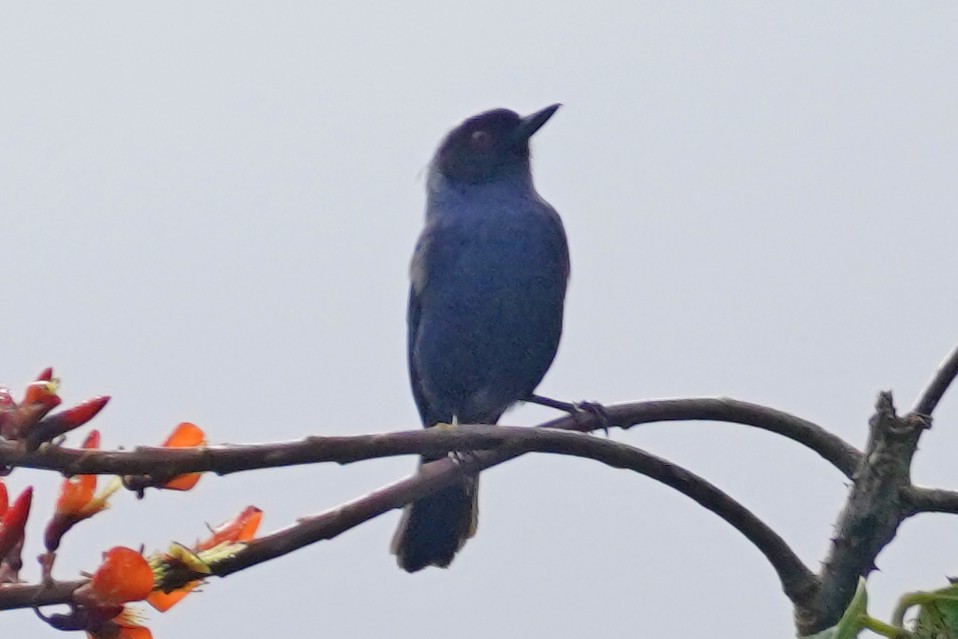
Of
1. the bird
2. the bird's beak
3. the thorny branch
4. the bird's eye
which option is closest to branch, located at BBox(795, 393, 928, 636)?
the thorny branch

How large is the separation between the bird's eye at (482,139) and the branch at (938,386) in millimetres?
2158

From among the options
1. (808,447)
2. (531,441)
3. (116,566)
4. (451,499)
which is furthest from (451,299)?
(116,566)

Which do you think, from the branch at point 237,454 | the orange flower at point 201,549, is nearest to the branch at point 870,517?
the branch at point 237,454

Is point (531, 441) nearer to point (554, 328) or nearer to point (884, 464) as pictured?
point (884, 464)

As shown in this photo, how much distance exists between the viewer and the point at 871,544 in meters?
1.56

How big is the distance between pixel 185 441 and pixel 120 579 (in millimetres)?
138

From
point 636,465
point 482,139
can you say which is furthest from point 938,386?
point 482,139

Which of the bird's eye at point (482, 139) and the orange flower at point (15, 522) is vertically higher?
the bird's eye at point (482, 139)

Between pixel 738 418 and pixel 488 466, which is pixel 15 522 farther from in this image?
pixel 738 418

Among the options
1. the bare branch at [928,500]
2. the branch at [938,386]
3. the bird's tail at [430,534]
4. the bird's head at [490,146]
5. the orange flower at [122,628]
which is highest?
the bird's head at [490,146]

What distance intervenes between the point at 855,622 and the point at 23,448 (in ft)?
2.55

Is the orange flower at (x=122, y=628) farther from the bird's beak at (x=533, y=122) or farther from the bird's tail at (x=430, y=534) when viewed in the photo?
the bird's beak at (x=533, y=122)

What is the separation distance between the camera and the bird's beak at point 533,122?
11.7 feet

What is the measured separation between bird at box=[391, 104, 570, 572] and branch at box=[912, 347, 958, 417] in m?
1.65
